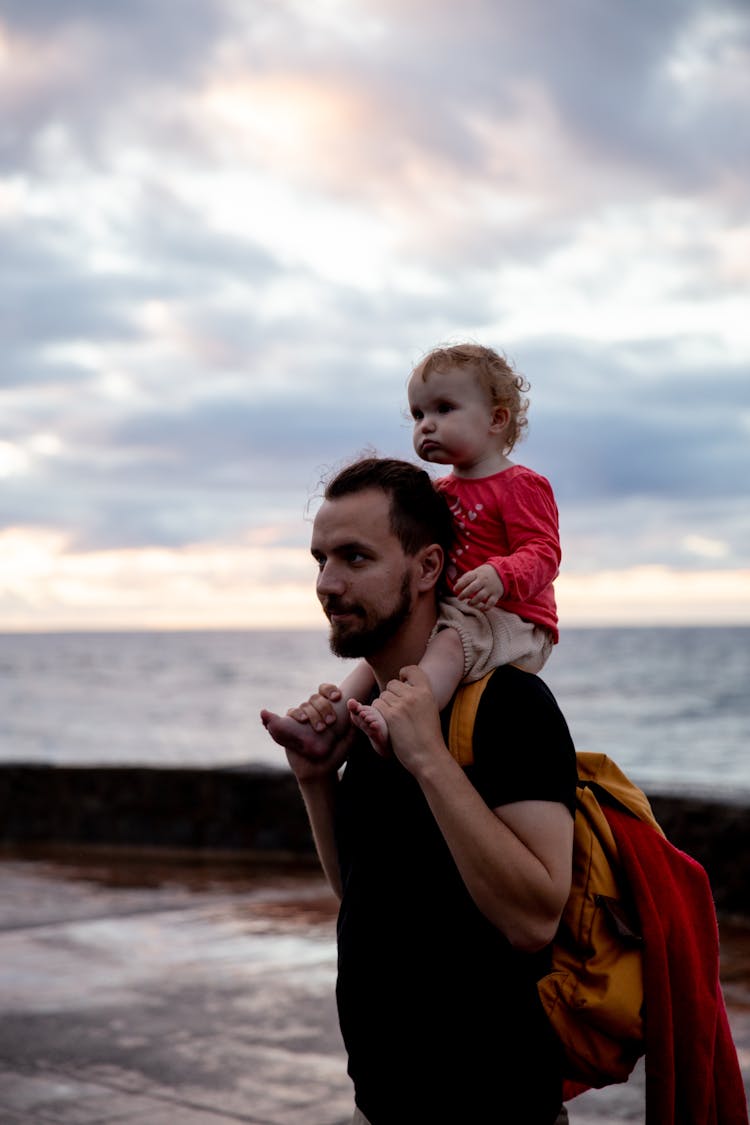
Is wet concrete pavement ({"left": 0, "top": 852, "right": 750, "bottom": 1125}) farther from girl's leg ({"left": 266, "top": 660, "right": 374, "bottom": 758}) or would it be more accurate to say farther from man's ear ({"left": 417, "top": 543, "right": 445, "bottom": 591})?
man's ear ({"left": 417, "top": 543, "right": 445, "bottom": 591})

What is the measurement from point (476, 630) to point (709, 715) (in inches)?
1375

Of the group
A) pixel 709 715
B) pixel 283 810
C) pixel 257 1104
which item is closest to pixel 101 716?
pixel 709 715

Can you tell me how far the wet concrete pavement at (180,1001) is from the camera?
4.21 metres

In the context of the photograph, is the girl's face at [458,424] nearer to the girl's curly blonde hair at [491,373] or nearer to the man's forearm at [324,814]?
the girl's curly blonde hair at [491,373]

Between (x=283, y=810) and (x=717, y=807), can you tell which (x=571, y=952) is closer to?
(x=717, y=807)

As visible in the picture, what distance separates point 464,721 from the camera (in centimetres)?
230

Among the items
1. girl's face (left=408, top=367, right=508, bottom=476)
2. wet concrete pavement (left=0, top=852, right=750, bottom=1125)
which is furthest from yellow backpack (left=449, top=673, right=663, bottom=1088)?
wet concrete pavement (left=0, top=852, right=750, bottom=1125)

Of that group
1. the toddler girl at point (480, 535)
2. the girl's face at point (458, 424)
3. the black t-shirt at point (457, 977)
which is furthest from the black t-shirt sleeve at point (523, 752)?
the girl's face at point (458, 424)

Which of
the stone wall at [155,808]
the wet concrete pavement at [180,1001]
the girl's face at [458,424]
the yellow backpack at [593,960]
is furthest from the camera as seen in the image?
the stone wall at [155,808]

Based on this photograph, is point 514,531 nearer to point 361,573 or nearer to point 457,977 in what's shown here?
point 361,573

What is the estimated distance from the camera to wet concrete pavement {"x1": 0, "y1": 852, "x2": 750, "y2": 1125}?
4215 millimetres

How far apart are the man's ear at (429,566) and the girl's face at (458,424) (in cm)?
24

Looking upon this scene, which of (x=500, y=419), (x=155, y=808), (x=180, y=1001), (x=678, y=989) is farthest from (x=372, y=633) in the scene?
(x=155, y=808)

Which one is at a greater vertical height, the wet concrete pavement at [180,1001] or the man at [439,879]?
the man at [439,879]
